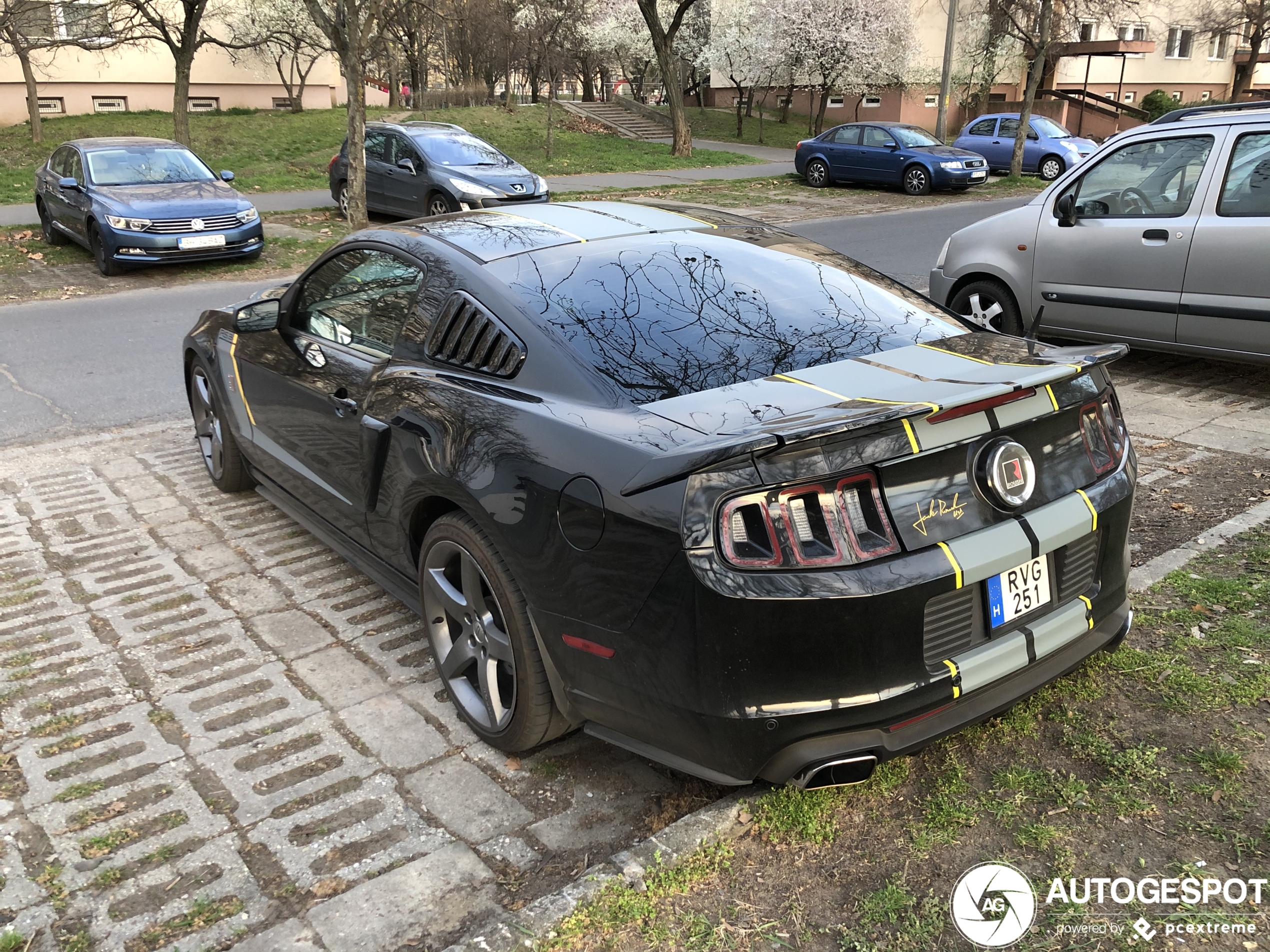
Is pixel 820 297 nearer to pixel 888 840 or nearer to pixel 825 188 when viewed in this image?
pixel 888 840

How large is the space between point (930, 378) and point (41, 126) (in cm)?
2966

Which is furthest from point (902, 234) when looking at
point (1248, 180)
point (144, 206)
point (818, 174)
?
point (144, 206)

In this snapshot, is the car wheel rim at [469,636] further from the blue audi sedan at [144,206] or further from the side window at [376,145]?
the side window at [376,145]

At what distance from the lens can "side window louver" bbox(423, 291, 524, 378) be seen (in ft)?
10.1

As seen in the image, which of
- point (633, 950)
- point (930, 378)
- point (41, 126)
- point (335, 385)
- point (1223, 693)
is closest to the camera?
point (633, 950)

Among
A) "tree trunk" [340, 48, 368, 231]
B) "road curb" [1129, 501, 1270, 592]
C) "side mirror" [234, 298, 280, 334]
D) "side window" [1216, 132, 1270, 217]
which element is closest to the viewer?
"road curb" [1129, 501, 1270, 592]

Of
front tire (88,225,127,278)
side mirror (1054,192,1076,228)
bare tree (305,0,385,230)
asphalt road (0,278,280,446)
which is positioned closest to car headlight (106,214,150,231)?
front tire (88,225,127,278)

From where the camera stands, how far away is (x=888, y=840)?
105 inches

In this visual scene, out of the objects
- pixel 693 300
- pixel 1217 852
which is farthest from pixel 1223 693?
pixel 693 300

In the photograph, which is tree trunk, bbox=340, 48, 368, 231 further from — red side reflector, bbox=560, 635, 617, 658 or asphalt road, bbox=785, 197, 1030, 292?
red side reflector, bbox=560, 635, 617, 658

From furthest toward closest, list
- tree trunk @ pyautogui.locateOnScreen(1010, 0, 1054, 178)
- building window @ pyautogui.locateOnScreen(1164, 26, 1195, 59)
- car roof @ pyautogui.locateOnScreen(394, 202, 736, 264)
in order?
building window @ pyautogui.locateOnScreen(1164, 26, 1195, 59) < tree trunk @ pyautogui.locateOnScreen(1010, 0, 1054, 178) < car roof @ pyautogui.locateOnScreen(394, 202, 736, 264)

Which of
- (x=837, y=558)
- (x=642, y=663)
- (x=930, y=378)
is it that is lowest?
(x=642, y=663)

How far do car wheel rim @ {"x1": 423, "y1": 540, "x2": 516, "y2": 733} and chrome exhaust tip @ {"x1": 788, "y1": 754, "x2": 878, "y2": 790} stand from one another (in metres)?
0.93

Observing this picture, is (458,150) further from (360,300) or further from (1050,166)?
(1050,166)
